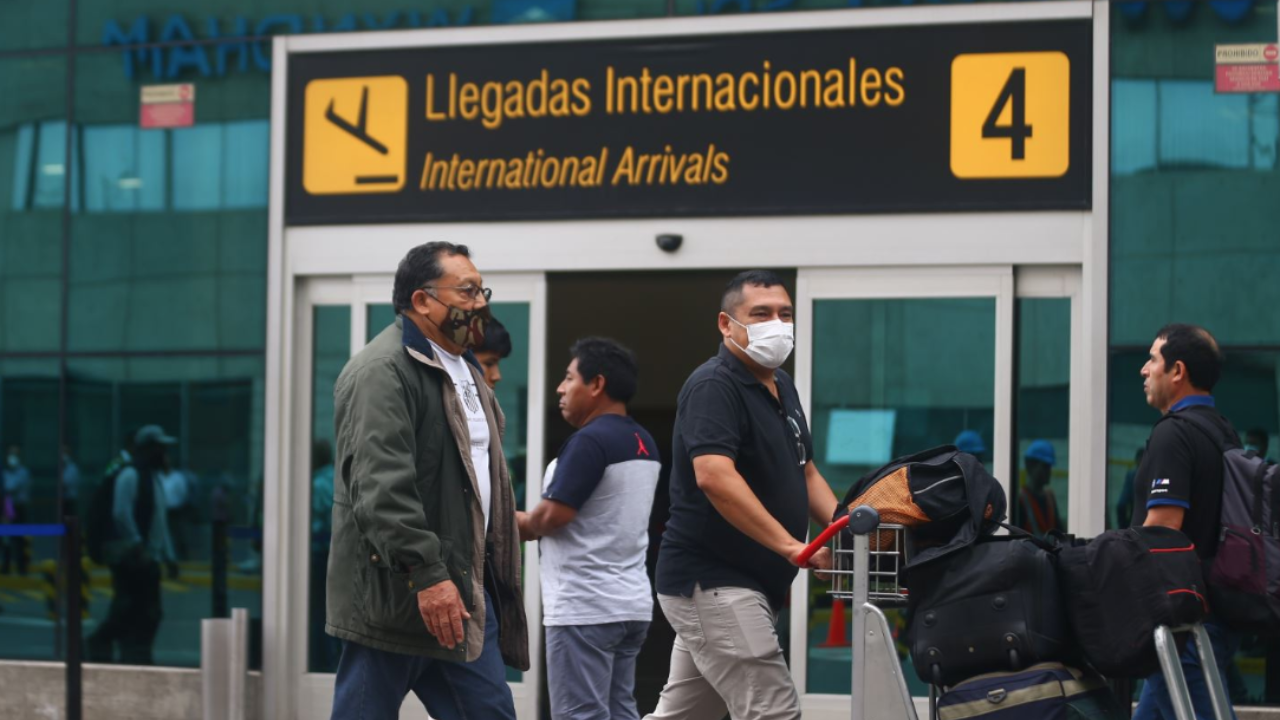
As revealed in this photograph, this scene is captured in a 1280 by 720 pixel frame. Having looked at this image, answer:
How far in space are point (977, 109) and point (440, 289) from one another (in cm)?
440

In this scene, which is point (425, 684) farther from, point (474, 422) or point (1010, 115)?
point (1010, 115)

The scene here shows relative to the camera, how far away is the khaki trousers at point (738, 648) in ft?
19.0

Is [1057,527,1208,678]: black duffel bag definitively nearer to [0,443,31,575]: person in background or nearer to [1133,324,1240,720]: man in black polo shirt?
[1133,324,1240,720]: man in black polo shirt

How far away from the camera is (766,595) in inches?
234

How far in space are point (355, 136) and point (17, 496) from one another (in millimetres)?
2821

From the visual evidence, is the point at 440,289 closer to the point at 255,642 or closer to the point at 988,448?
the point at 988,448

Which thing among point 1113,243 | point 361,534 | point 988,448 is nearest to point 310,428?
point 988,448

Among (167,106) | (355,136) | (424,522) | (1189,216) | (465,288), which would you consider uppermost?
(167,106)

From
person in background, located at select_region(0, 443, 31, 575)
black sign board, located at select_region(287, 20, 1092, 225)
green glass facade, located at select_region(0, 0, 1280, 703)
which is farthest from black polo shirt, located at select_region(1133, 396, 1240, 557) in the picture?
person in background, located at select_region(0, 443, 31, 575)

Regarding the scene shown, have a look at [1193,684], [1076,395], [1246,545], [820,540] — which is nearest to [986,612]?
[820,540]

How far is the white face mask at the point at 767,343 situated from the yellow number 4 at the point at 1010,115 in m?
3.36

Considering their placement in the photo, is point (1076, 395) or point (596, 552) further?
point (1076, 395)

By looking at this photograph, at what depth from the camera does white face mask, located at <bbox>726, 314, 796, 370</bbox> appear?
595cm

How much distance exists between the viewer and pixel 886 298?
9.10 metres
